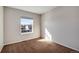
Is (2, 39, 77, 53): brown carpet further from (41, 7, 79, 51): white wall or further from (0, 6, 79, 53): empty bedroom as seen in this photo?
(41, 7, 79, 51): white wall

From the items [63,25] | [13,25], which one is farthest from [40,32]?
[13,25]

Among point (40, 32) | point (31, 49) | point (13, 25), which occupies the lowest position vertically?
point (31, 49)

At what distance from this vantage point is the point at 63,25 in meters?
2.97

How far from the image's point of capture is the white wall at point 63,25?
2.46 metres

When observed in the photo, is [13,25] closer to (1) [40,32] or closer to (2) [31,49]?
(2) [31,49]

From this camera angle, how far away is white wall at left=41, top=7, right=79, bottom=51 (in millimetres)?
2455

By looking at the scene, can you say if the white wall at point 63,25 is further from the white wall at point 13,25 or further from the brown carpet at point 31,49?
the white wall at point 13,25

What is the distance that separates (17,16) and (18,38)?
830 mm

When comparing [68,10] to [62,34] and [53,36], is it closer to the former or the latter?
[62,34]

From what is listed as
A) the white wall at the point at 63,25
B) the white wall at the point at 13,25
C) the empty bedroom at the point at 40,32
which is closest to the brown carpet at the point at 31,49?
the empty bedroom at the point at 40,32

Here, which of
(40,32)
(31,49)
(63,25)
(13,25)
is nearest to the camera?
(31,49)

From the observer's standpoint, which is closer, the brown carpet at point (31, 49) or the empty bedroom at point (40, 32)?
the brown carpet at point (31, 49)

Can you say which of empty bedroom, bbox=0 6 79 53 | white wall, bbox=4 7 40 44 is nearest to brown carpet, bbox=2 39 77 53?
empty bedroom, bbox=0 6 79 53
